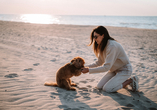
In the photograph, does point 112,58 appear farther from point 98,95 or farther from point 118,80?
point 98,95

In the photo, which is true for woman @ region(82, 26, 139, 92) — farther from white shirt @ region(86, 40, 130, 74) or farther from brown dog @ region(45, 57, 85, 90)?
brown dog @ region(45, 57, 85, 90)

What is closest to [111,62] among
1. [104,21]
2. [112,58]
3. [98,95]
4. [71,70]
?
[112,58]

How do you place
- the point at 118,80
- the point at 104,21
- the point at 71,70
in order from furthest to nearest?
the point at 104,21 → the point at 118,80 → the point at 71,70

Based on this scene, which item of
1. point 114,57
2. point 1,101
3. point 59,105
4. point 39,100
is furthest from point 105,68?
point 1,101

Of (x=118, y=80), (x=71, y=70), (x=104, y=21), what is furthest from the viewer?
(x=104, y=21)

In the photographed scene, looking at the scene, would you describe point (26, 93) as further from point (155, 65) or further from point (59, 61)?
point (155, 65)

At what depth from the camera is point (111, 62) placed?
324cm

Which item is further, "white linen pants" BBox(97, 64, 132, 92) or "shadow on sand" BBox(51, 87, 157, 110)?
"white linen pants" BBox(97, 64, 132, 92)

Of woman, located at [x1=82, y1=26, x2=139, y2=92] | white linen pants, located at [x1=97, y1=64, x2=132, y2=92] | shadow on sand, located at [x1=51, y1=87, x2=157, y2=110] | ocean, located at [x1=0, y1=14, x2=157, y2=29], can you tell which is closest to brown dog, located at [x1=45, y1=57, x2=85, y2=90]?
woman, located at [x1=82, y1=26, x2=139, y2=92]

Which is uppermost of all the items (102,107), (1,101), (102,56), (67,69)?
(102,56)

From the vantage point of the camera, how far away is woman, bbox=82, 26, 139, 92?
3246mm

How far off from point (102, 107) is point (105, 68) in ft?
3.10

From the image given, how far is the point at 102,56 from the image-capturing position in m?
3.65

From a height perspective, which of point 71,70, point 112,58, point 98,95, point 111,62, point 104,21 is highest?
point 104,21
